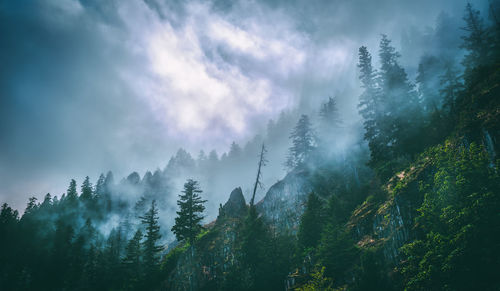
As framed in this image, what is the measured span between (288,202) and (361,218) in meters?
18.4

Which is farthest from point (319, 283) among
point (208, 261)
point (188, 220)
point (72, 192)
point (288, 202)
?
point (72, 192)

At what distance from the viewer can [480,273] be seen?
12266mm

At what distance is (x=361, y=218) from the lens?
77.0 feet

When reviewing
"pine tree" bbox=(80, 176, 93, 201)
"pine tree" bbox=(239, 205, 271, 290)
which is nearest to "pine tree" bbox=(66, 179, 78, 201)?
"pine tree" bbox=(80, 176, 93, 201)

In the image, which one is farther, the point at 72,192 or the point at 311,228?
the point at 72,192

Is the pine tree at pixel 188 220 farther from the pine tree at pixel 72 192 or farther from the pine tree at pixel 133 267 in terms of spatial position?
the pine tree at pixel 72 192

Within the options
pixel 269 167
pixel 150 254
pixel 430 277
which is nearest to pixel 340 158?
pixel 430 277

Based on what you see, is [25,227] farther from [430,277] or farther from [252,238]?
[430,277]

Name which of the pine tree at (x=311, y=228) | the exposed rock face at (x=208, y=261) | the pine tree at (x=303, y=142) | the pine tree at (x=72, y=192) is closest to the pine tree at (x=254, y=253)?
the exposed rock face at (x=208, y=261)

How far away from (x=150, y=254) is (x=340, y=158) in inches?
1400

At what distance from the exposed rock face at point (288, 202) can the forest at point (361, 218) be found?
22 cm

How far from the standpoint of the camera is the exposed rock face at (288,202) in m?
37.7

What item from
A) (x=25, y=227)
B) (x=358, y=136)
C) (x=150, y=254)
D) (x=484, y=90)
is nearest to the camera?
(x=484, y=90)

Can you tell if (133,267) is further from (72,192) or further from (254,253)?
(72,192)
